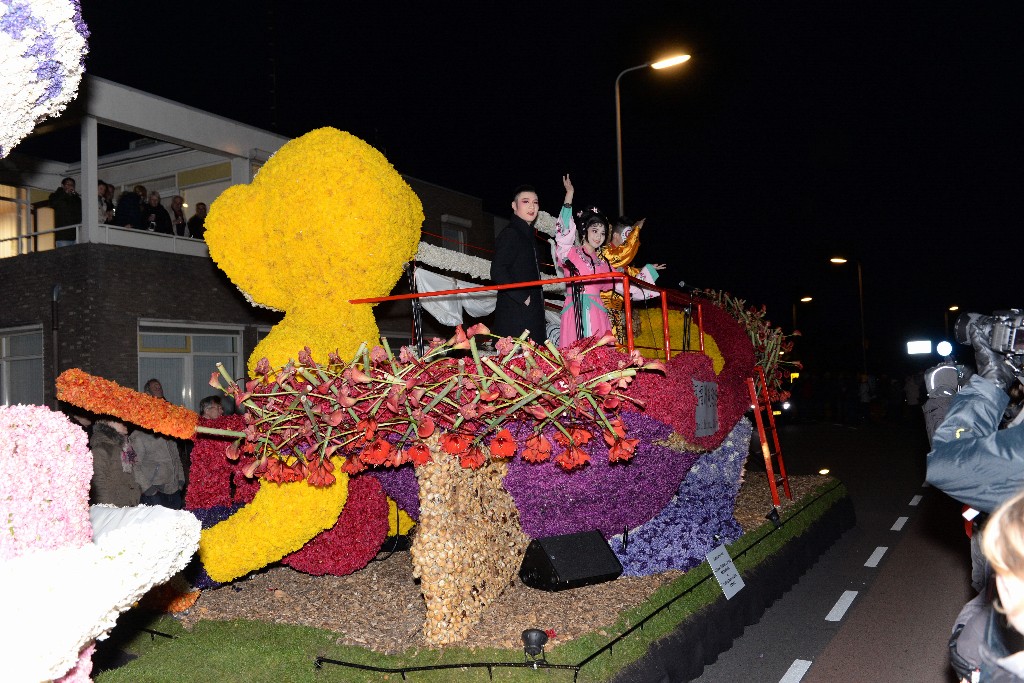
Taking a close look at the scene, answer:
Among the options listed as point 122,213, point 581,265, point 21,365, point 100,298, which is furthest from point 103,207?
point 581,265

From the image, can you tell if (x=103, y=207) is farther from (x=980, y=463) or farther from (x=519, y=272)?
(x=980, y=463)

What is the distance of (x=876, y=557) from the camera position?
9.02 meters

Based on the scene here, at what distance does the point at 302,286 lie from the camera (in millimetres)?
5703

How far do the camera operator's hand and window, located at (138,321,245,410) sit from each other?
11.3 m

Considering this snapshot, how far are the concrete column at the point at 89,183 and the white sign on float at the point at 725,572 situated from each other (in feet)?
30.7

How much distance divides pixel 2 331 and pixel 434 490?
414 inches

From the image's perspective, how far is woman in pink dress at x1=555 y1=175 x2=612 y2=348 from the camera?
6293 millimetres

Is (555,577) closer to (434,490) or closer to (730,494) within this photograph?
(434,490)

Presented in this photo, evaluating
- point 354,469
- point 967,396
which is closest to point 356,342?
point 354,469

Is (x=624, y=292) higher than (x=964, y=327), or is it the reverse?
(x=624, y=292)

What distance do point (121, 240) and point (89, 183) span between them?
1.01 meters

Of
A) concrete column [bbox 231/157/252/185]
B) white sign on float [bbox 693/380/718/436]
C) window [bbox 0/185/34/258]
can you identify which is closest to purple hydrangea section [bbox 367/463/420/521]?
white sign on float [bbox 693/380/718/436]

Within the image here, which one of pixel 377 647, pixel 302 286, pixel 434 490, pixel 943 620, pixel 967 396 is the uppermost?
pixel 302 286

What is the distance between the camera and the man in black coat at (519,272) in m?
5.89
